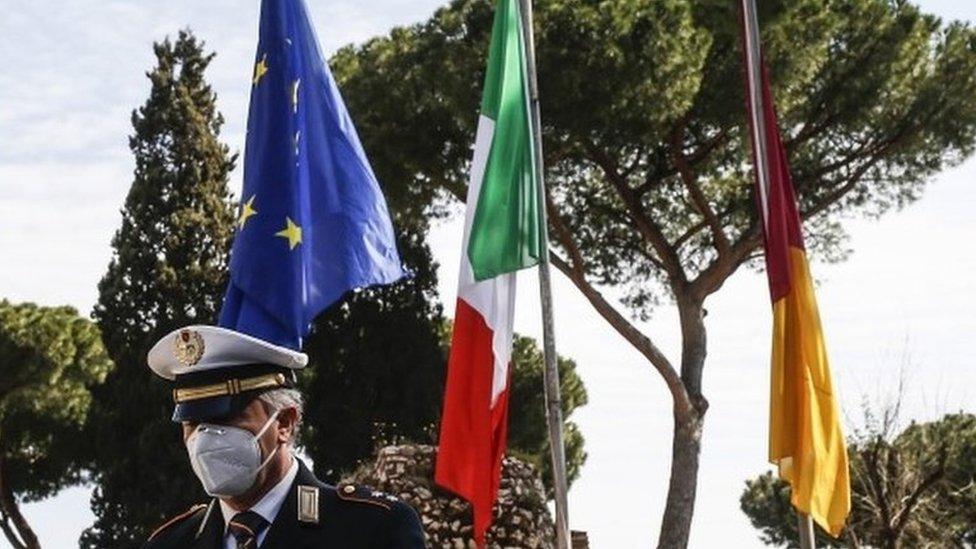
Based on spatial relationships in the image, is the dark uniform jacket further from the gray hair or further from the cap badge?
the cap badge

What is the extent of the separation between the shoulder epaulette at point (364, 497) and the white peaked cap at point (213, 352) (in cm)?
23

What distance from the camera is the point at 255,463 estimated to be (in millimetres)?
3318

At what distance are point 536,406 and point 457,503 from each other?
16.7 m

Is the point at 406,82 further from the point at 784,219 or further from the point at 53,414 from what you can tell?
the point at 784,219

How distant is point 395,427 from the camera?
29.1 m

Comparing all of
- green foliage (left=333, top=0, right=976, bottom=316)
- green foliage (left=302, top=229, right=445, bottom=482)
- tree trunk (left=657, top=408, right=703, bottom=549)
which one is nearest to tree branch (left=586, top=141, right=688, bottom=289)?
green foliage (left=333, top=0, right=976, bottom=316)

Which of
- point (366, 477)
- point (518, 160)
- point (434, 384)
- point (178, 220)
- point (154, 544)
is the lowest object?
point (154, 544)

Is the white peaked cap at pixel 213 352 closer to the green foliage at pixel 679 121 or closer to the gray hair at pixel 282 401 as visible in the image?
the gray hair at pixel 282 401

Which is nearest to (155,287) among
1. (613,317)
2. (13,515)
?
(13,515)

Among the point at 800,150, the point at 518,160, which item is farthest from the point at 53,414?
the point at 518,160

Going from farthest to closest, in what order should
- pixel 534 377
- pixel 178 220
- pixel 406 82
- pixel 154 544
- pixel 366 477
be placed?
pixel 534 377
pixel 178 220
pixel 406 82
pixel 366 477
pixel 154 544

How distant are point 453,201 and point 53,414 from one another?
7267mm

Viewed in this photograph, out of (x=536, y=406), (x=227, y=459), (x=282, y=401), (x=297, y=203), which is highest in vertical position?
(x=536, y=406)

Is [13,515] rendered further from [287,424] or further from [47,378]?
[287,424]
